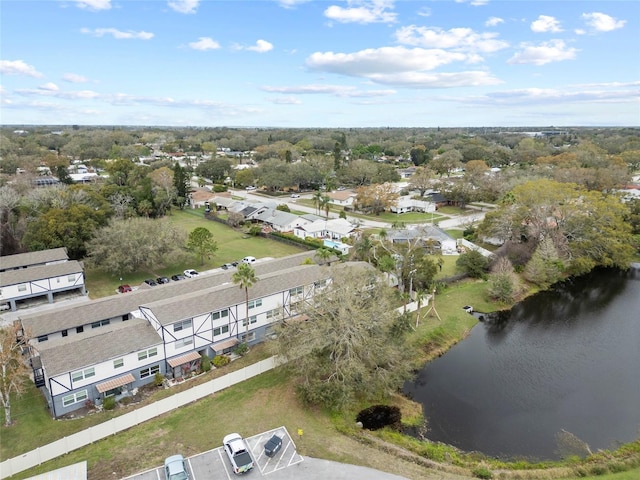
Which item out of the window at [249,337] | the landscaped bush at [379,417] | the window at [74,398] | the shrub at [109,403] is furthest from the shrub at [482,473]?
the window at [74,398]

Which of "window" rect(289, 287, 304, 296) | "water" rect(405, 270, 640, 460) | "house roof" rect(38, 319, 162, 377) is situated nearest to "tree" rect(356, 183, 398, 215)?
"water" rect(405, 270, 640, 460)

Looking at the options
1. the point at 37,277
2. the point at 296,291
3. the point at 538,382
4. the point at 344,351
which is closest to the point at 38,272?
the point at 37,277

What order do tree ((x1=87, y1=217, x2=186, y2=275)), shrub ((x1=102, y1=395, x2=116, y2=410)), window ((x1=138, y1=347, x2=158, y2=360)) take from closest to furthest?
shrub ((x1=102, y1=395, x2=116, y2=410))
window ((x1=138, y1=347, x2=158, y2=360))
tree ((x1=87, y1=217, x2=186, y2=275))

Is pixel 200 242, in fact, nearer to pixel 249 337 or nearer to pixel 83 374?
pixel 249 337

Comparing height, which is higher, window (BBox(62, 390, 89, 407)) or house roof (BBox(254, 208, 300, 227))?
house roof (BBox(254, 208, 300, 227))

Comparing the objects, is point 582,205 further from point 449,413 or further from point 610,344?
point 449,413

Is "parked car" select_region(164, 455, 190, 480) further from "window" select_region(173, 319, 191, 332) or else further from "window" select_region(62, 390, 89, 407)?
"window" select_region(173, 319, 191, 332)

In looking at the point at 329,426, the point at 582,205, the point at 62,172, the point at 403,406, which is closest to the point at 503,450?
the point at 403,406
